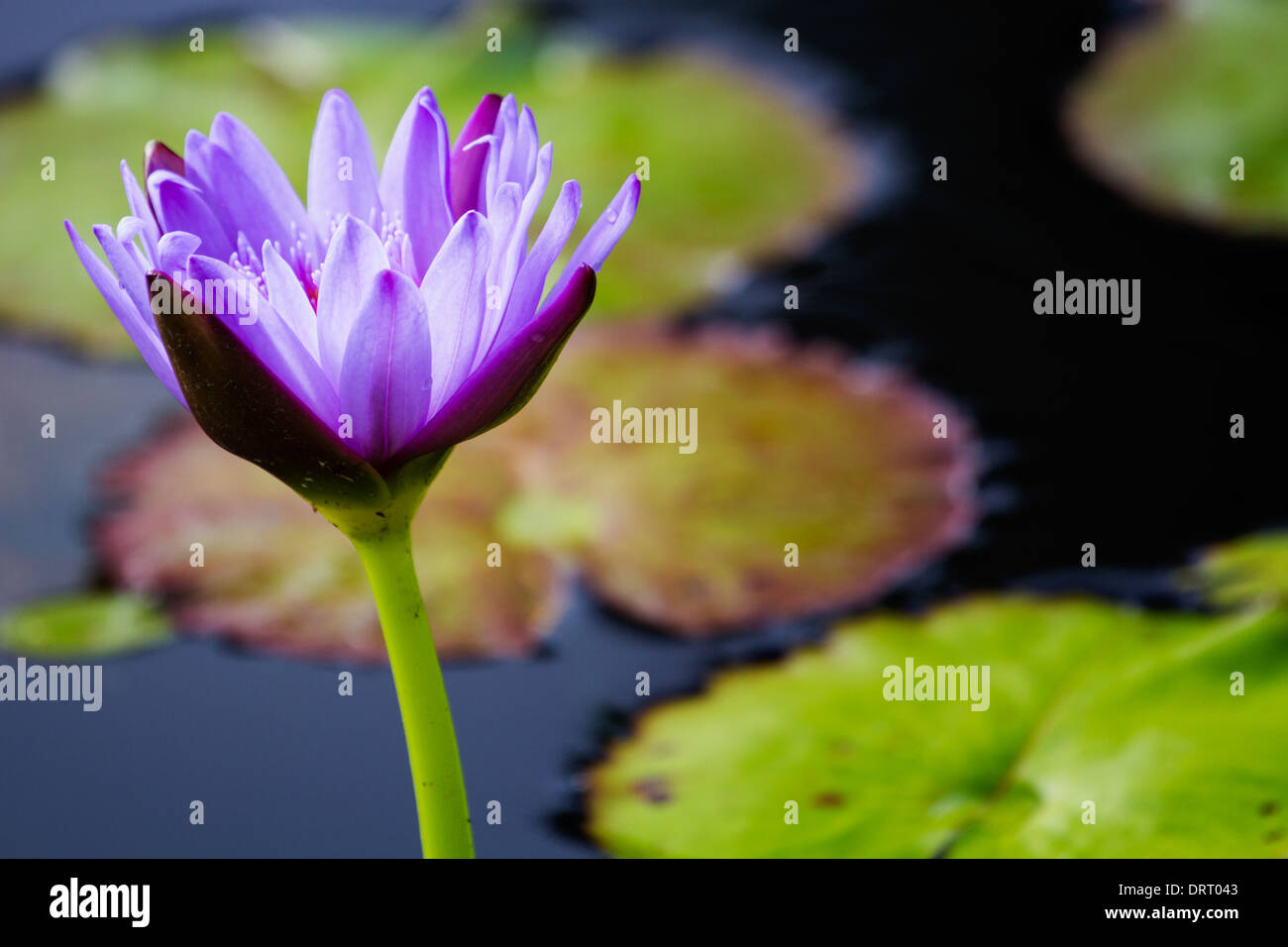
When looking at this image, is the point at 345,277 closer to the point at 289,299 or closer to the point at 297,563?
the point at 289,299

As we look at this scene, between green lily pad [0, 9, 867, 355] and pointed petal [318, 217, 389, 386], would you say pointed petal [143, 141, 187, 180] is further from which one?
green lily pad [0, 9, 867, 355]

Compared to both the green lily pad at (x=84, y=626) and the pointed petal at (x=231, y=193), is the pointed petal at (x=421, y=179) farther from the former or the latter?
the green lily pad at (x=84, y=626)

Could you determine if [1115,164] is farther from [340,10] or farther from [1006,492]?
[340,10]

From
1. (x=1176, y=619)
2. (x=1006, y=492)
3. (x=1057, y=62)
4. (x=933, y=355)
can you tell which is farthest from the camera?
(x=1057, y=62)


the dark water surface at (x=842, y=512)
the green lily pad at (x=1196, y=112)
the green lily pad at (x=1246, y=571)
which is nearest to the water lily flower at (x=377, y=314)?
the dark water surface at (x=842, y=512)

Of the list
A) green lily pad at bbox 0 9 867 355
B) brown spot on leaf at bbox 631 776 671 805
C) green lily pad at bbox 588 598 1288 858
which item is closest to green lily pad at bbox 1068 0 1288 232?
green lily pad at bbox 0 9 867 355

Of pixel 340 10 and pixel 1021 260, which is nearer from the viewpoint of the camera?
pixel 1021 260
